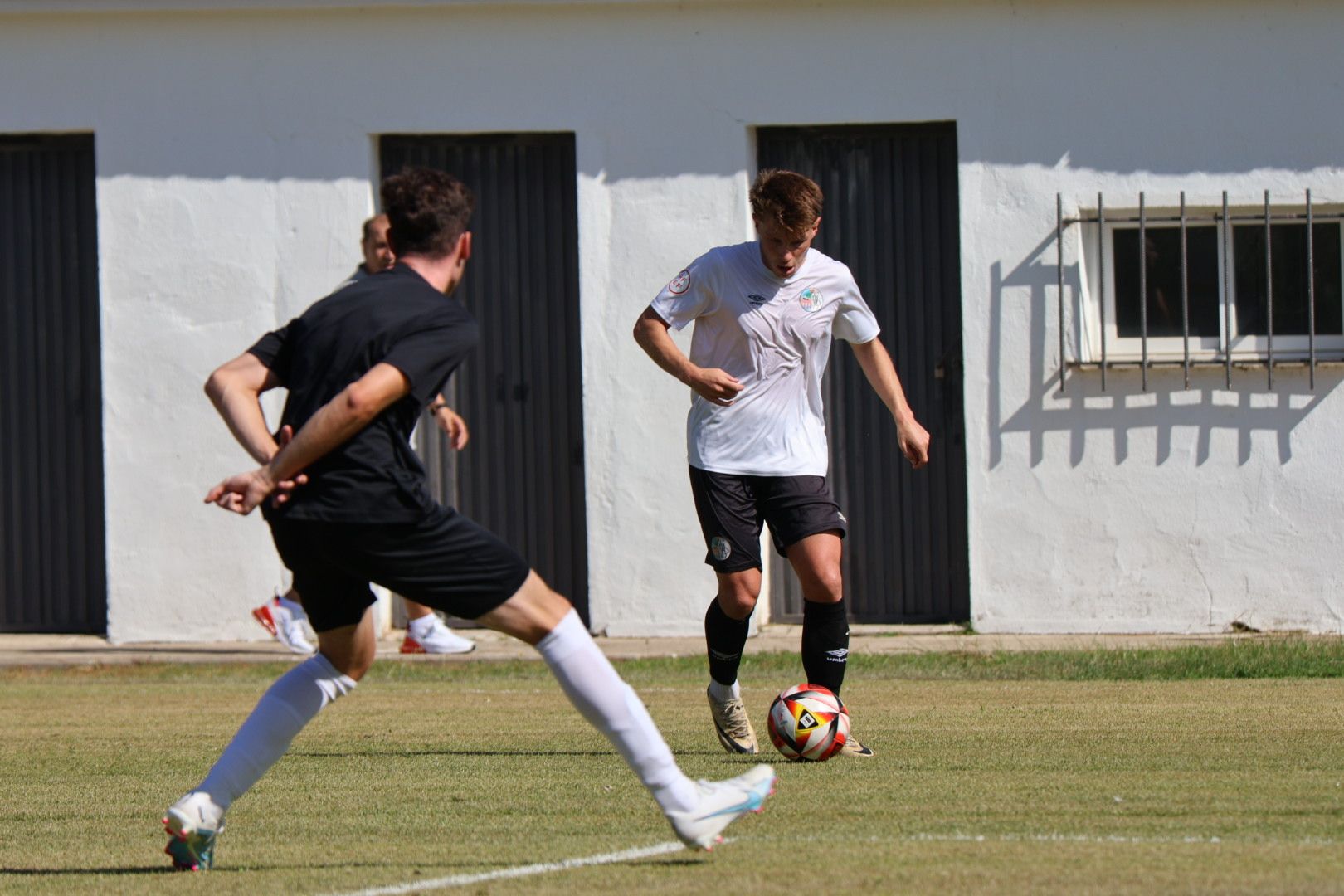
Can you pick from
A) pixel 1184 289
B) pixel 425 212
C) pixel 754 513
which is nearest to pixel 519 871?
pixel 425 212

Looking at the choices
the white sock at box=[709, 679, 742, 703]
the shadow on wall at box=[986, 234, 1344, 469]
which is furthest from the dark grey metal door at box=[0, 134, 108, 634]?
the white sock at box=[709, 679, 742, 703]

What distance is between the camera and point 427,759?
702 cm

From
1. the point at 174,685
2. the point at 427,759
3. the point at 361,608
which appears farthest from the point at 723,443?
the point at 174,685

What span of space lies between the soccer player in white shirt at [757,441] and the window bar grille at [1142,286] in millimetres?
4434

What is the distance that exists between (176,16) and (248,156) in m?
0.99

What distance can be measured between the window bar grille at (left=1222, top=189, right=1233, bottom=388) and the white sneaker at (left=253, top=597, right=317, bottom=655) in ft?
18.6

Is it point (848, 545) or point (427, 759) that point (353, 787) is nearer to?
point (427, 759)

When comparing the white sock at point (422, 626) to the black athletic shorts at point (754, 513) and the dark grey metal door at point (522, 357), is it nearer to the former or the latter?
the dark grey metal door at point (522, 357)

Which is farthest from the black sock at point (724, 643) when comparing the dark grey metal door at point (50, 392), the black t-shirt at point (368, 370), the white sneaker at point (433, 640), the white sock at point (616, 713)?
the dark grey metal door at point (50, 392)

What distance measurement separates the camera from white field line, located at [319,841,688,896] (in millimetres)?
4520

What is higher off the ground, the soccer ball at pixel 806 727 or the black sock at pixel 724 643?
the black sock at pixel 724 643

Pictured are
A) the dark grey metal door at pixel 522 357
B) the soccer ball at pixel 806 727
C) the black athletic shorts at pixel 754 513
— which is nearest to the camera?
the soccer ball at pixel 806 727

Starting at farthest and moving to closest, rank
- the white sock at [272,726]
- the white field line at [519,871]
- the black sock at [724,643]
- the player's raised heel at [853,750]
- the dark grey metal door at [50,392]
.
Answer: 1. the dark grey metal door at [50,392]
2. the black sock at [724,643]
3. the player's raised heel at [853,750]
4. the white sock at [272,726]
5. the white field line at [519,871]

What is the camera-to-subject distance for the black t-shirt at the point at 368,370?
466 cm
